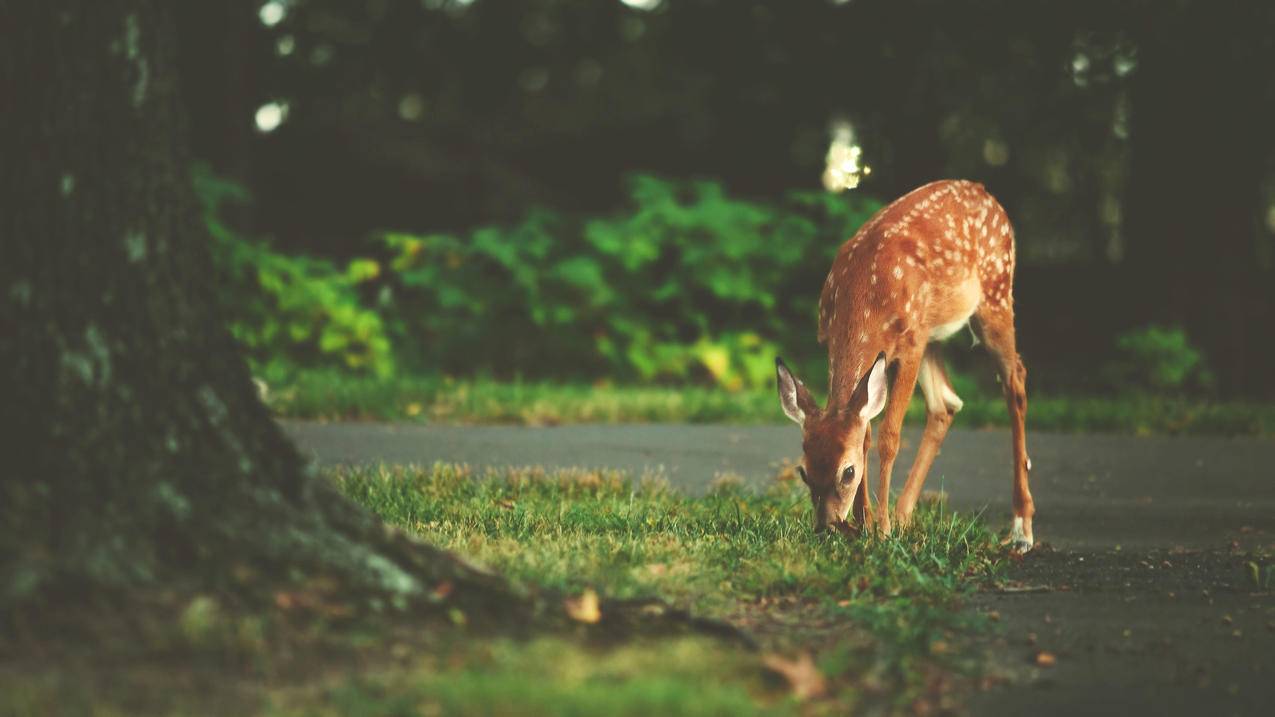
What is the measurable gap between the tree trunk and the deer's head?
2166 mm

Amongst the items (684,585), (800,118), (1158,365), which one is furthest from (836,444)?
(800,118)

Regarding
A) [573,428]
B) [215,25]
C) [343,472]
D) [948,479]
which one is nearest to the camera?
[343,472]

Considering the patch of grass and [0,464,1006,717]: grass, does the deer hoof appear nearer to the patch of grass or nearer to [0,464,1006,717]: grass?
[0,464,1006,717]: grass

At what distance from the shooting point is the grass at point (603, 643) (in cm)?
369

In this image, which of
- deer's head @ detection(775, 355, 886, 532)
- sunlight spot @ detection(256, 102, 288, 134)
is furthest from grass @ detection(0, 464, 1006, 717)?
sunlight spot @ detection(256, 102, 288, 134)

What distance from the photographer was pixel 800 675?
4.07 meters

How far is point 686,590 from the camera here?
537cm

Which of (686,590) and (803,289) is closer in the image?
(686,590)

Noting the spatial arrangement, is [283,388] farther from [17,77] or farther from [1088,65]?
[1088,65]

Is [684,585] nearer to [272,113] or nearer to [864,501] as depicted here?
[864,501]

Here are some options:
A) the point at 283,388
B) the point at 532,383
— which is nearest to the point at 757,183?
the point at 532,383

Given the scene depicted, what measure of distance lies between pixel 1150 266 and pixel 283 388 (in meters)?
9.16

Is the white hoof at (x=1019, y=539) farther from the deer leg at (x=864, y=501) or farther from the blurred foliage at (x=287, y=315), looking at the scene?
the blurred foliage at (x=287, y=315)

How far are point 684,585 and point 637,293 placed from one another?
837cm
